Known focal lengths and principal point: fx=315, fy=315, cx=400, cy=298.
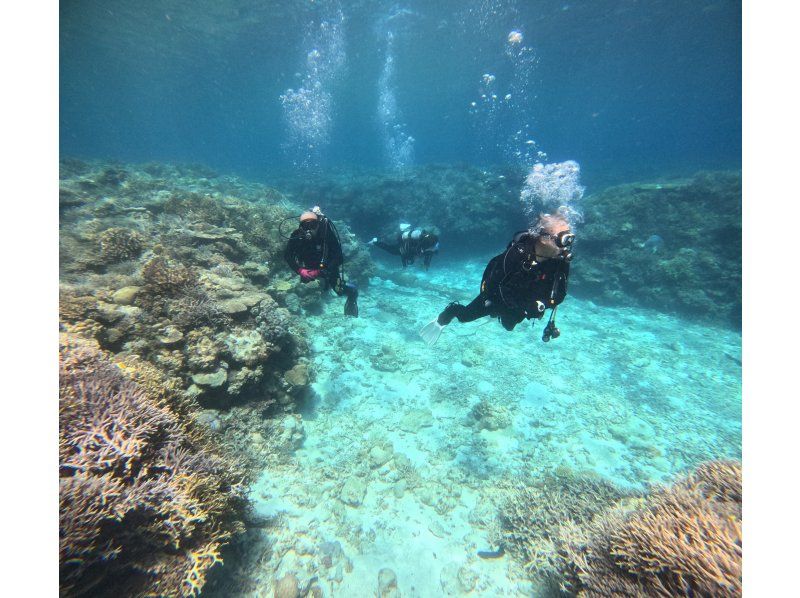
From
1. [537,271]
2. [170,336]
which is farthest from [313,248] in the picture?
[537,271]

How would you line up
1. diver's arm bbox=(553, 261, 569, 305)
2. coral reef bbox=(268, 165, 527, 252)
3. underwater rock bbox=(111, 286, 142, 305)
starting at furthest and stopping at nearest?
coral reef bbox=(268, 165, 527, 252) → underwater rock bbox=(111, 286, 142, 305) → diver's arm bbox=(553, 261, 569, 305)

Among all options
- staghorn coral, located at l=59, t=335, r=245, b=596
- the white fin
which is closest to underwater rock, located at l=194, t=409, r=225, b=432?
staghorn coral, located at l=59, t=335, r=245, b=596

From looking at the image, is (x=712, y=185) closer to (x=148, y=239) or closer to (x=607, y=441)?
(x=607, y=441)

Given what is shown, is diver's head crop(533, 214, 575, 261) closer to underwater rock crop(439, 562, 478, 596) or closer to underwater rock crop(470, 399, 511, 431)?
underwater rock crop(470, 399, 511, 431)

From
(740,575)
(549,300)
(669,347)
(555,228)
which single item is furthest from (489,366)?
(669,347)

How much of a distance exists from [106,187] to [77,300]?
10466 millimetres

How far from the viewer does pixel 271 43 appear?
112 feet

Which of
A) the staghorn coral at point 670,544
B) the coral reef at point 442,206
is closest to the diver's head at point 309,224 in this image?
the staghorn coral at point 670,544

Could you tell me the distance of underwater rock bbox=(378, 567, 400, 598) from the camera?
3400mm

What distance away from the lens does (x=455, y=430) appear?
5664 mm

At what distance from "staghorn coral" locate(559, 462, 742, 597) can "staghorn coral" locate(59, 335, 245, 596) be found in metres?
3.38

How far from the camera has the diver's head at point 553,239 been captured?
163 inches

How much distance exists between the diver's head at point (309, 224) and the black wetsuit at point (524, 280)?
3.34 m

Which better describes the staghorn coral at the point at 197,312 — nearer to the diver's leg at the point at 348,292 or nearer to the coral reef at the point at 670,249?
the diver's leg at the point at 348,292
